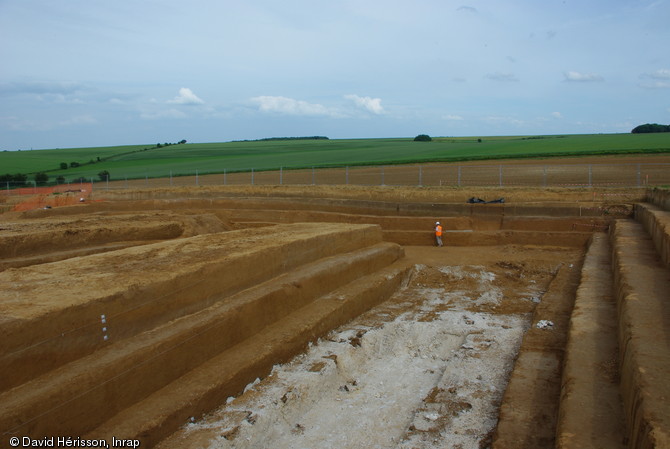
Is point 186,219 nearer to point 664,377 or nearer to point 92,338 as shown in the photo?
point 92,338

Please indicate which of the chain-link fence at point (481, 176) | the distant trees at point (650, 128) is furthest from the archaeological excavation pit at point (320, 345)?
the distant trees at point (650, 128)

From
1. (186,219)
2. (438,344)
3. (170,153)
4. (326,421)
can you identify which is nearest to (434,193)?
(186,219)

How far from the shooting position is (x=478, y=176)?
97.9ft

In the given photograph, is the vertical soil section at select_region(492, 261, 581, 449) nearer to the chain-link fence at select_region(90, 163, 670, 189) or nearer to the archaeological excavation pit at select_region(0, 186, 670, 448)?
the archaeological excavation pit at select_region(0, 186, 670, 448)

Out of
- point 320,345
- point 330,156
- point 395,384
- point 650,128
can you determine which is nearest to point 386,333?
A: point 320,345

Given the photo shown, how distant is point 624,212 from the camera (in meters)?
15.6

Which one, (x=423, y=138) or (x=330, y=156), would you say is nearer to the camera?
(x=330, y=156)

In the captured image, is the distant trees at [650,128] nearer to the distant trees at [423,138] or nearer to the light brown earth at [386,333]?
the distant trees at [423,138]

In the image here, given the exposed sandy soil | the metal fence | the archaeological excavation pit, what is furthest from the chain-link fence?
the exposed sandy soil

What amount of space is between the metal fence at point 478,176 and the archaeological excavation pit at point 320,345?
1272cm

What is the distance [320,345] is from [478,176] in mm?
23677

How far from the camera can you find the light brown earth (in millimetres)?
5238

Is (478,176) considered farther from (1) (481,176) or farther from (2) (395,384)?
(2) (395,384)

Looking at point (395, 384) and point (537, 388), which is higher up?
point (537, 388)
